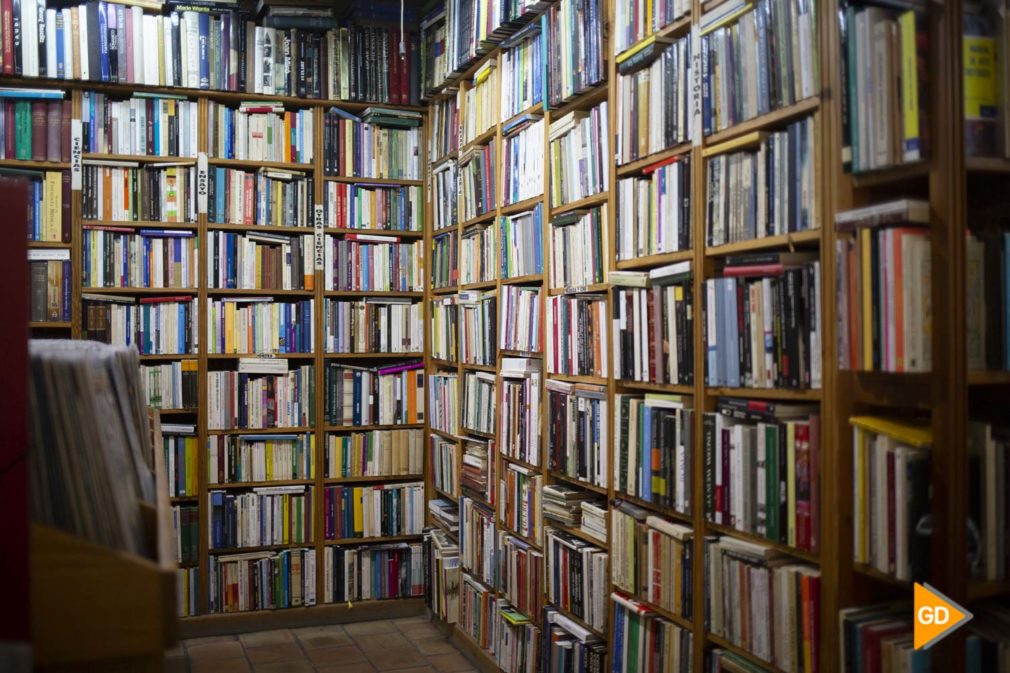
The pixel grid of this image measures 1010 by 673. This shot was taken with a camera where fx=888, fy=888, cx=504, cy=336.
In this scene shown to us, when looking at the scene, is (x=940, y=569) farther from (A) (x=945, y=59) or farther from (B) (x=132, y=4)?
(B) (x=132, y=4)

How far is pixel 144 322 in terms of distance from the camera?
4.37 m

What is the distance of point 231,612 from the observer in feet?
14.8

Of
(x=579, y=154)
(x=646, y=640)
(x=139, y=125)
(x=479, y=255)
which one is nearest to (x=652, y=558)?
(x=646, y=640)

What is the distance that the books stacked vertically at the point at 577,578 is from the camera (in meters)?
2.90

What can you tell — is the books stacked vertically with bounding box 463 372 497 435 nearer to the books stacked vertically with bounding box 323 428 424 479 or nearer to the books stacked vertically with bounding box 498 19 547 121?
the books stacked vertically with bounding box 323 428 424 479

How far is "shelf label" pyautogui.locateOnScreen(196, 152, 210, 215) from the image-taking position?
442cm

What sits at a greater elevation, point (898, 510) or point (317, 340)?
point (317, 340)

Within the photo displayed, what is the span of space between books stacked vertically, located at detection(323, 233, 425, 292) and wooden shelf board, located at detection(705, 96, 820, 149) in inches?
107

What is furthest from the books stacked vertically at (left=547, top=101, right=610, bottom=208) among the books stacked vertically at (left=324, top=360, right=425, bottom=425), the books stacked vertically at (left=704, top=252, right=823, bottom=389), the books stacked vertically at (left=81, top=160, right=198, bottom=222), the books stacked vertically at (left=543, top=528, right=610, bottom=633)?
the books stacked vertically at (left=81, top=160, right=198, bottom=222)

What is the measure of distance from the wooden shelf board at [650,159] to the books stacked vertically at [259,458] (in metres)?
2.55

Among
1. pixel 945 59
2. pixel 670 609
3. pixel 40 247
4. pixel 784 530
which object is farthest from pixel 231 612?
pixel 945 59

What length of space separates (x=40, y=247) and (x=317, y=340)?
1372mm

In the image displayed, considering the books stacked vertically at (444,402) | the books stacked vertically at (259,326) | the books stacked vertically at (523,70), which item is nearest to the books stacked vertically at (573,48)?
the books stacked vertically at (523,70)

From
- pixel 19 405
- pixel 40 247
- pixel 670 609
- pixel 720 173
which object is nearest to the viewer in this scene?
pixel 19 405
